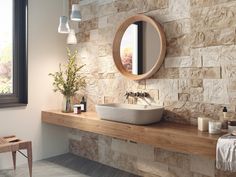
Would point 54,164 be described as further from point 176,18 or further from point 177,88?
point 176,18

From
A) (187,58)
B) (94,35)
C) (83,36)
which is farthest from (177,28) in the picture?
(83,36)

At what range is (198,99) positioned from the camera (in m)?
2.66

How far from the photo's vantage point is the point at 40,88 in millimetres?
3756

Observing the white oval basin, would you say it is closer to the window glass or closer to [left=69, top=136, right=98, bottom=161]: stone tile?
[left=69, top=136, right=98, bottom=161]: stone tile

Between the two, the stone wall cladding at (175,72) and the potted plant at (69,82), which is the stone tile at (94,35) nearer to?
the stone wall cladding at (175,72)

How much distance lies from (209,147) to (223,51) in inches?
37.4

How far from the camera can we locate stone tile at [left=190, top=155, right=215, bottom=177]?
2590mm

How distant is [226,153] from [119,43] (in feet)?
6.30

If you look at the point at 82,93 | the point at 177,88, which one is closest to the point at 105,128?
the point at 177,88

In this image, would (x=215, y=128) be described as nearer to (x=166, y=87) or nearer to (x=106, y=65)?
(x=166, y=87)

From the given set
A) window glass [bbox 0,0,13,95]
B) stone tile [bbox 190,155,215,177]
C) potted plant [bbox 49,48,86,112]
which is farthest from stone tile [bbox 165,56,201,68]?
window glass [bbox 0,0,13,95]

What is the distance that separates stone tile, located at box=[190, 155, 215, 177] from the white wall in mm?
2142

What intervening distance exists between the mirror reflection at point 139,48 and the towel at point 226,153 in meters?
1.29

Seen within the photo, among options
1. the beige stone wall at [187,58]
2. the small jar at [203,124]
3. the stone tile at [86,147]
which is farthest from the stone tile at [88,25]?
the small jar at [203,124]
